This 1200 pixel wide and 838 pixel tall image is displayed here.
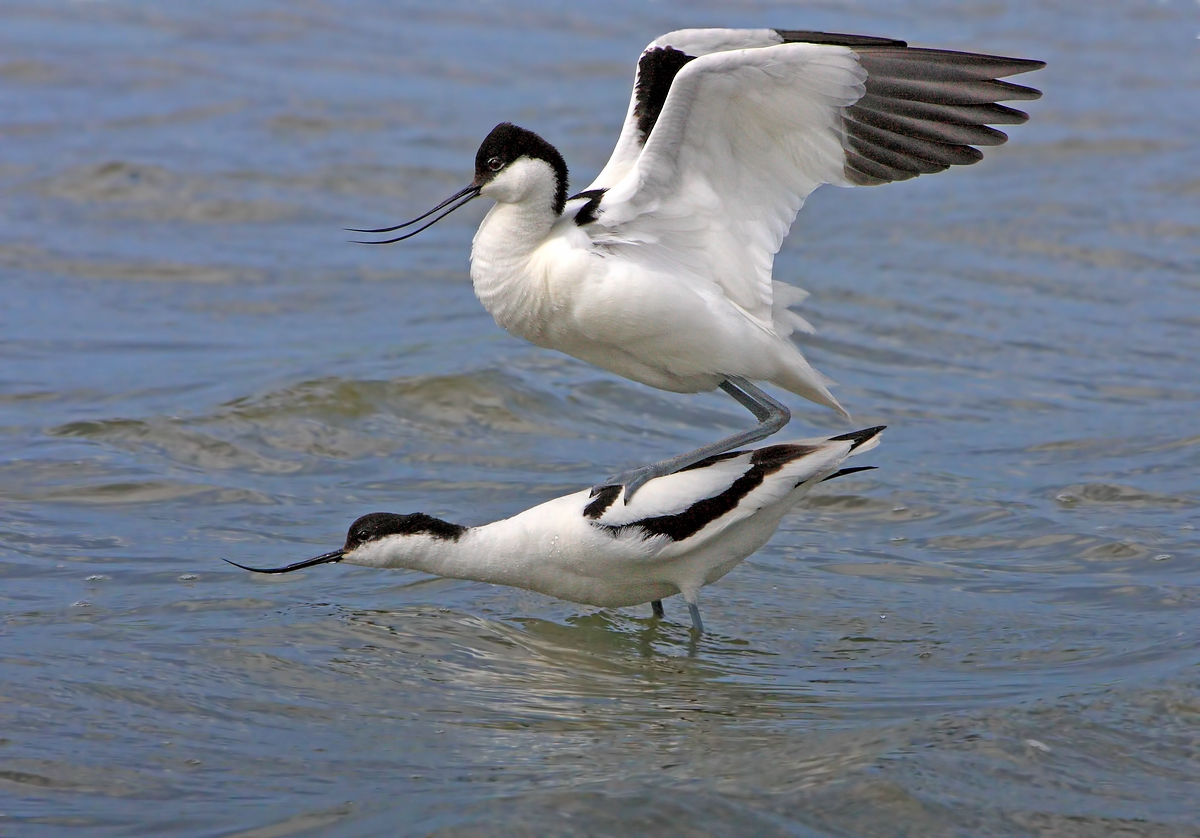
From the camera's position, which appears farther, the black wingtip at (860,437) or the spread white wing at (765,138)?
the black wingtip at (860,437)

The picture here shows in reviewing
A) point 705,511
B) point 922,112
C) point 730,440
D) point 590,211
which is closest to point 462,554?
point 705,511

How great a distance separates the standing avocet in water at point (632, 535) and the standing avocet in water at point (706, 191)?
0.67 feet

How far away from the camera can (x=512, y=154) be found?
6.29 meters

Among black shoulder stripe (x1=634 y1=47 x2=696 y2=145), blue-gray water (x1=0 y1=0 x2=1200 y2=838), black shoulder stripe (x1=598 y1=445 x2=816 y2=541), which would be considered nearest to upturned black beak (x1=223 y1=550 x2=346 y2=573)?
blue-gray water (x1=0 y1=0 x2=1200 y2=838)

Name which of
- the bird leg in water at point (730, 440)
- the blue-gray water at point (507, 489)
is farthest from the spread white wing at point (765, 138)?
the blue-gray water at point (507, 489)

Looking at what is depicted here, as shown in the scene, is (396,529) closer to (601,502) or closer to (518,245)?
(601,502)

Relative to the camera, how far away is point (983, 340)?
34.2ft

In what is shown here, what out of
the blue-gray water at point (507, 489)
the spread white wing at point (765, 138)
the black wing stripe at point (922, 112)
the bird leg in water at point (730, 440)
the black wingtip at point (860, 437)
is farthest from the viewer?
the bird leg in water at point (730, 440)

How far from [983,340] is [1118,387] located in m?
1.18

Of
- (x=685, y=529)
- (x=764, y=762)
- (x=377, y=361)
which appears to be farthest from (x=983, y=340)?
(x=764, y=762)

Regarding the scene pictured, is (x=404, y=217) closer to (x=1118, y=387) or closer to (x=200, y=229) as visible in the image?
(x=200, y=229)

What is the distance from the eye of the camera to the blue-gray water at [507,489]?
16.0ft

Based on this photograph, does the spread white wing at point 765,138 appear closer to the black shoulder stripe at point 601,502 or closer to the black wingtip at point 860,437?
the black wingtip at point 860,437

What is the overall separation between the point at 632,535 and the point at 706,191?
1482 mm
